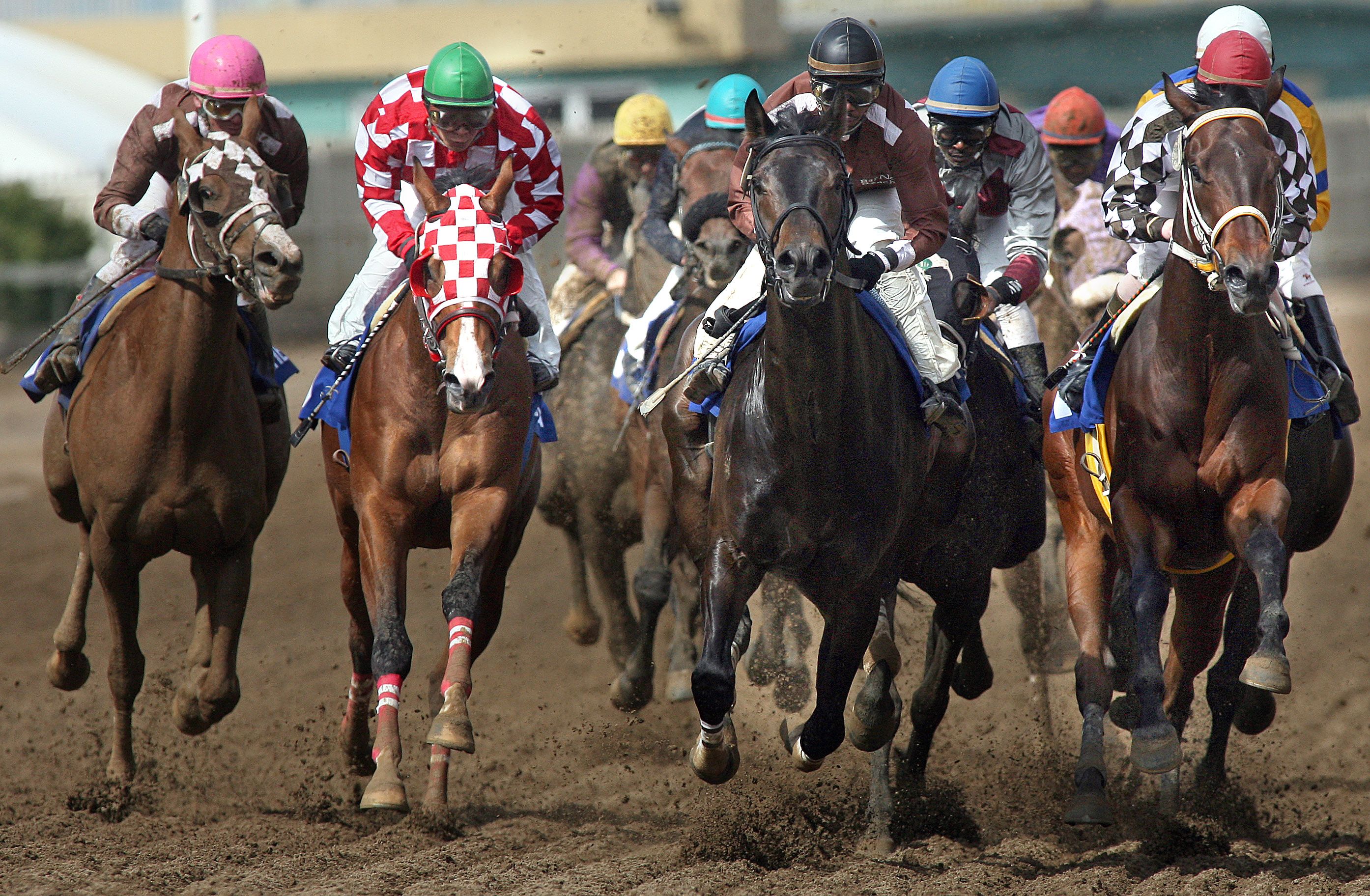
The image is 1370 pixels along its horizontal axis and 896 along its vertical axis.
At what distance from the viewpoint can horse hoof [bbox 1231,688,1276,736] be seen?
6.74 metres

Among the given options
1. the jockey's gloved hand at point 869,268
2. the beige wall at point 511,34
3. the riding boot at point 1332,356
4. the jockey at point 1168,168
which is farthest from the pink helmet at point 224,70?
the beige wall at point 511,34

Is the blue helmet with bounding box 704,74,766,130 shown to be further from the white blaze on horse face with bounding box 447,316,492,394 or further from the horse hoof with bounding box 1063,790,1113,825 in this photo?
the horse hoof with bounding box 1063,790,1113,825

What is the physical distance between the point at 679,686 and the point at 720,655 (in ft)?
7.71

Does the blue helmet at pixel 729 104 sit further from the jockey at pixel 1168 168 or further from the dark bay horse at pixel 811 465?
the dark bay horse at pixel 811 465

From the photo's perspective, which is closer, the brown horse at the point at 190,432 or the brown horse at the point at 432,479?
the brown horse at the point at 432,479

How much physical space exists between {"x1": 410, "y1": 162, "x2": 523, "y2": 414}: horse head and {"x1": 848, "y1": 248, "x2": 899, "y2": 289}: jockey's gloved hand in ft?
3.96

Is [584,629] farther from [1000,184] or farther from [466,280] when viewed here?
[466,280]

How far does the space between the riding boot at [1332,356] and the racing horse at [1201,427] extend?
42 cm

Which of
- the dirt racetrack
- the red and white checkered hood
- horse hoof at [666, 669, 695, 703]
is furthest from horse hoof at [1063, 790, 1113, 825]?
the red and white checkered hood

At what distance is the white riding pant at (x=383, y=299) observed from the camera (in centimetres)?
636

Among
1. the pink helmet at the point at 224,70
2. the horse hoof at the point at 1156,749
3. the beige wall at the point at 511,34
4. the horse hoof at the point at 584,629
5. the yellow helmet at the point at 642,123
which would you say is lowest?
the horse hoof at the point at 1156,749

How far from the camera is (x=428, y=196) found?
5625mm

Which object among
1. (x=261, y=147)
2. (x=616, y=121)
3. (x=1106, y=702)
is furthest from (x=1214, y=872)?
(x=616, y=121)

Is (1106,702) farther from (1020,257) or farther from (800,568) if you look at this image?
(1020,257)
